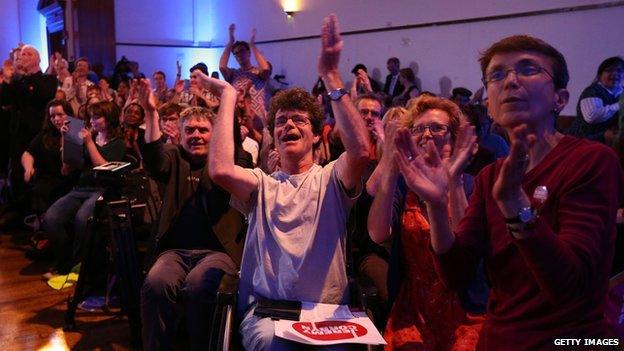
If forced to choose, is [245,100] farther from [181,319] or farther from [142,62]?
[142,62]

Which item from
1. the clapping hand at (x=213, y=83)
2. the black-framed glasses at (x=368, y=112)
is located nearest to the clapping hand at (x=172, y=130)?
the black-framed glasses at (x=368, y=112)

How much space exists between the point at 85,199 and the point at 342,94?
9.25 ft

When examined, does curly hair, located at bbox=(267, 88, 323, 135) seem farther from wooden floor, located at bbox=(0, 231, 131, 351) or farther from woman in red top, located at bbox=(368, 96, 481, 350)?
wooden floor, located at bbox=(0, 231, 131, 351)

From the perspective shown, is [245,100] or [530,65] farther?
[245,100]

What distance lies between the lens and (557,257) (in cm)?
90

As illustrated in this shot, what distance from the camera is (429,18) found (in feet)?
22.0

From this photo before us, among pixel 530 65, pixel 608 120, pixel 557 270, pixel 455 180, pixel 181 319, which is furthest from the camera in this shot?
pixel 608 120

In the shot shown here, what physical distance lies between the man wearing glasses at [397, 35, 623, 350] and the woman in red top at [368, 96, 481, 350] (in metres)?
0.49

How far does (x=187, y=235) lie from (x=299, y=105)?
958 mm

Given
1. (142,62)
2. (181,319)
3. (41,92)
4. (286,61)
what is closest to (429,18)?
(286,61)

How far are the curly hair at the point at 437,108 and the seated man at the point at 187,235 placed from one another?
99 centimetres

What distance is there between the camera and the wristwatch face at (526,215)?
Answer: 91cm

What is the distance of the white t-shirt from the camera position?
5.98ft

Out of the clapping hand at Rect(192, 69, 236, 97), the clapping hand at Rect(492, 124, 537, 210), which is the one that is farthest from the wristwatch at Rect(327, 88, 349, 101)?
the clapping hand at Rect(492, 124, 537, 210)
